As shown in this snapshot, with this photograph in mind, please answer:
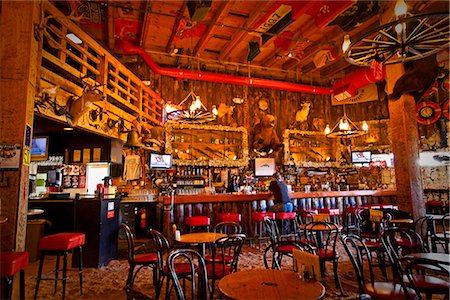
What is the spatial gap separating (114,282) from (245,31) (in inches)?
261

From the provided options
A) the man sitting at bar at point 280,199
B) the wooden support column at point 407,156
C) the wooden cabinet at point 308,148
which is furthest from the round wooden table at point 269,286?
the wooden cabinet at point 308,148

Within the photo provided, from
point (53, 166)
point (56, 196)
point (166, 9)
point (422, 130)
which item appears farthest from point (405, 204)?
point (53, 166)

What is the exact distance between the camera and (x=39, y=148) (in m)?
6.44

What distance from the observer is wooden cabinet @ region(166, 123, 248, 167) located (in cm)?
918

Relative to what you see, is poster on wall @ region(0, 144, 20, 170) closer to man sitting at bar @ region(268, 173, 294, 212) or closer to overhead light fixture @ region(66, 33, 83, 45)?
overhead light fixture @ region(66, 33, 83, 45)

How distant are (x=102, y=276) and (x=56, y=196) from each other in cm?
319

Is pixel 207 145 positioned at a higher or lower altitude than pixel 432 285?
higher

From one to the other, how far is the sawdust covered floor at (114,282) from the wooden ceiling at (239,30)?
4230mm

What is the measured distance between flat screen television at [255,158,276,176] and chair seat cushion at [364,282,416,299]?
7.23 metres

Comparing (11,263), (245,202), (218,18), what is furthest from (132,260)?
(218,18)

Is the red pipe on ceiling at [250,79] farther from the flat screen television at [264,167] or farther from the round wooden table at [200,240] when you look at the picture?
the round wooden table at [200,240]

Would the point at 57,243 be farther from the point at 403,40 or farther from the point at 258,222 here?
the point at 403,40

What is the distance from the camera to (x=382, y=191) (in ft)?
27.5

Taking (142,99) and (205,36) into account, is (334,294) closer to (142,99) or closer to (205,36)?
(142,99)
